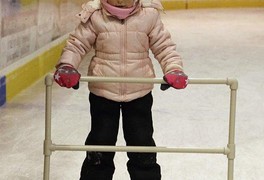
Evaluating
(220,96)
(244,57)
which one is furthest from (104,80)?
(244,57)

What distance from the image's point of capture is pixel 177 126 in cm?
333

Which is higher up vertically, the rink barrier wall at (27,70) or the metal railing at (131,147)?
the metal railing at (131,147)

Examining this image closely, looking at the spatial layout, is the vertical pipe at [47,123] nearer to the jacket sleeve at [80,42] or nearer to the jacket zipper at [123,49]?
the jacket sleeve at [80,42]

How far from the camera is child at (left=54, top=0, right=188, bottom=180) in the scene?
1.83 meters

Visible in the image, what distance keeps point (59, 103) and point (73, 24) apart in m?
2.60

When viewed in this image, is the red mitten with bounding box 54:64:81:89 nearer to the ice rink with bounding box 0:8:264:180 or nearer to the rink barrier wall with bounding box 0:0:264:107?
the ice rink with bounding box 0:8:264:180

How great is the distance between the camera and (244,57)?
6086 mm

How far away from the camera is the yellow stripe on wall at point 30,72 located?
3.94 m

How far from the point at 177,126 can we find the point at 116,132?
4.59 feet

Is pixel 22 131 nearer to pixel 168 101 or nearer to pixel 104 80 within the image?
pixel 168 101

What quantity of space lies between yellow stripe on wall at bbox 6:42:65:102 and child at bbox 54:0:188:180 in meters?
2.05

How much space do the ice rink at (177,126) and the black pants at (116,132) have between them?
1.69ft

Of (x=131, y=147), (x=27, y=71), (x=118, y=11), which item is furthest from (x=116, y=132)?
(x=27, y=71)

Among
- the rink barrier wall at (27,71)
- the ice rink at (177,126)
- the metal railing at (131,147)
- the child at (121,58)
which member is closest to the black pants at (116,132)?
the child at (121,58)
